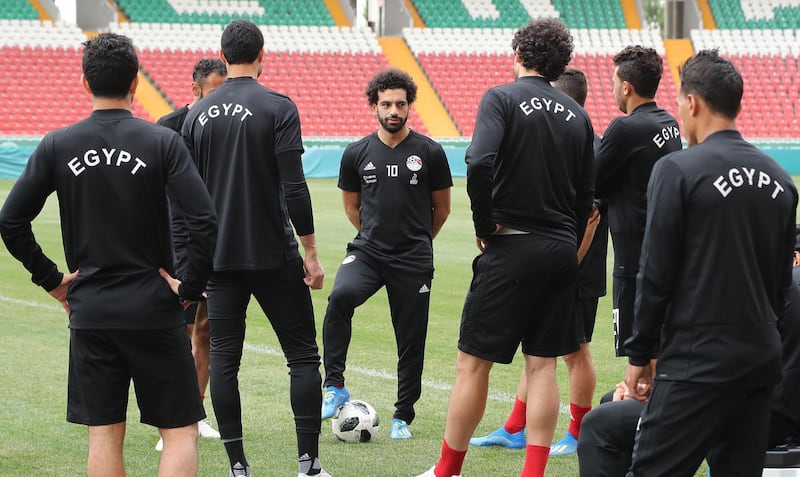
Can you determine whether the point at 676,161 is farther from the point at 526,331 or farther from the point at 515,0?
the point at 515,0

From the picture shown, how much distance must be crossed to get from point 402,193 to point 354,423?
1.51m

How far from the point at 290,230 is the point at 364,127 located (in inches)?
1128

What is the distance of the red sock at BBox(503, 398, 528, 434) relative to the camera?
6.27 metres

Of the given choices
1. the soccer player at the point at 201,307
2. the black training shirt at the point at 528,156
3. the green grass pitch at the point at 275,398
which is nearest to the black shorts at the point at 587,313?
the green grass pitch at the point at 275,398

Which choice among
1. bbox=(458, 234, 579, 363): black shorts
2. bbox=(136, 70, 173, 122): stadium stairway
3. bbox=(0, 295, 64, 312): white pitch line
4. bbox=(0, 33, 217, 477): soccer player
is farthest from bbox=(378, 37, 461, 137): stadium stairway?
bbox=(0, 33, 217, 477): soccer player

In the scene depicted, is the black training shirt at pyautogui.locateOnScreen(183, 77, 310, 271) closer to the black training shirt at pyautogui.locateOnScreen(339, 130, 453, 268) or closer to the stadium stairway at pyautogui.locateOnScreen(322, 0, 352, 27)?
the black training shirt at pyautogui.locateOnScreen(339, 130, 453, 268)

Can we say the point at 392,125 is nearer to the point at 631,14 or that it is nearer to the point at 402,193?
the point at 402,193

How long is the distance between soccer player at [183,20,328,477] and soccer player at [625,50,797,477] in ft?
6.54

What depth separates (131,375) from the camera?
4.30 metres

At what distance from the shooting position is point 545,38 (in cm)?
510

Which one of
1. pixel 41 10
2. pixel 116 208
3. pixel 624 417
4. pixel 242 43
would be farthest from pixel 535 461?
pixel 41 10

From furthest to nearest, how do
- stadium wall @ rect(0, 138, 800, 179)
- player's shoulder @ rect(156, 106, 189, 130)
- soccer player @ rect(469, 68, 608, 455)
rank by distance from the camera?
stadium wall @ rect(0, 138, 800, 179)
player's shoulder @ rect(156, 106, 189, 130)
soccer player @ rect(469, 68, 608, 455)

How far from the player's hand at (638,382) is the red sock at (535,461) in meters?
1.22

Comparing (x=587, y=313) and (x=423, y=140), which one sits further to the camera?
(x=423, y=140)
